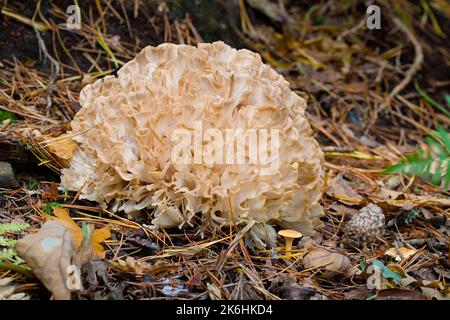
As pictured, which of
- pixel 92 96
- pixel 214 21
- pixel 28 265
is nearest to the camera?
pixel 28 265

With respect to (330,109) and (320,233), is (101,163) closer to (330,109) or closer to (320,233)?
(320,233)

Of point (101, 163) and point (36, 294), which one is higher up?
point (101, 163)

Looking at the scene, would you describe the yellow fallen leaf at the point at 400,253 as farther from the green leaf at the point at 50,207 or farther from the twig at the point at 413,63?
the twig at the point at 413,63

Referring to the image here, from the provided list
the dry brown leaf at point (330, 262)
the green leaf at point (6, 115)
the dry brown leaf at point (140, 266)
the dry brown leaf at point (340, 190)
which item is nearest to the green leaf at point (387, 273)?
the dry brown leaf at point (330, 262)

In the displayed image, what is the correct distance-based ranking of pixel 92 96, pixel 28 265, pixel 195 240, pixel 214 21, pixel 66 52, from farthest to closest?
pixel 214 21, pixel 66 52, pixel 92 96, pixel 195 240, pixel 28 265

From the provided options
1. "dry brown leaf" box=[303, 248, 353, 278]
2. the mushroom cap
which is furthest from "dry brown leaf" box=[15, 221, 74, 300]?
"dry brown leaf" box=[303, 248, 353, 278]

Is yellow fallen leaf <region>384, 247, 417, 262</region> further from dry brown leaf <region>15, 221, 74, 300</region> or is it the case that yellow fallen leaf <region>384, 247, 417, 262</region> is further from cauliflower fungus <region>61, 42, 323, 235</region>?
dry brown leaf <region>15, 221, 74, 300</region>

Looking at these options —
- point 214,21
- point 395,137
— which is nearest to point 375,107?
point 395,137
